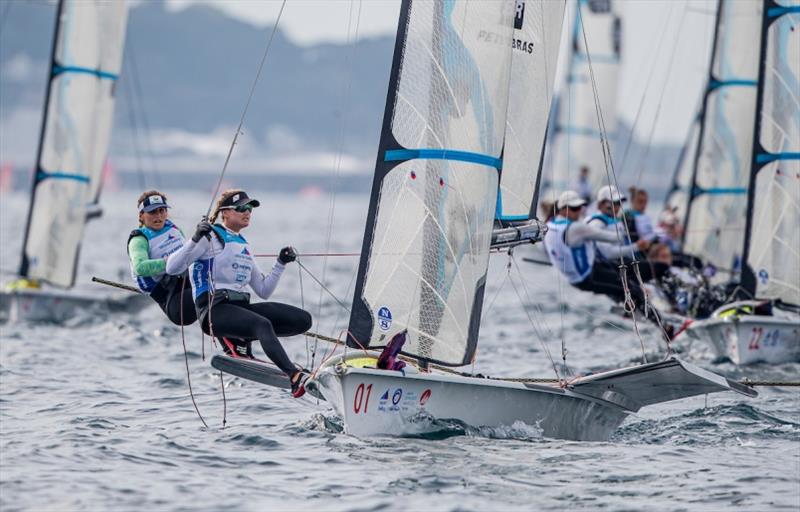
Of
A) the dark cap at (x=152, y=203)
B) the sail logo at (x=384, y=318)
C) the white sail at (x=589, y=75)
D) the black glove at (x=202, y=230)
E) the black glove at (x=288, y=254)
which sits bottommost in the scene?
the sail logo at (x=384, y=318)

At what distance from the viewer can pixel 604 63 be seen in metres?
26.1

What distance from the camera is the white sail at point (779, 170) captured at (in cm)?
1043

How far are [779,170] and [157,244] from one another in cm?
542

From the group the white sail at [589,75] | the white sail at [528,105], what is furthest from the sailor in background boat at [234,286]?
the white sail at [589,75]

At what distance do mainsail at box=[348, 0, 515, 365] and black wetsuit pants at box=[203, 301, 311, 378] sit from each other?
1.18 ft

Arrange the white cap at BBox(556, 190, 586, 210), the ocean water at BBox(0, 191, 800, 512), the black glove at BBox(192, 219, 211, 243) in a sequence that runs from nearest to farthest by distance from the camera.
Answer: the ocean water at BBox(0, 191, 800, 512) → the black glove at BBox(192, 219, 211, 243) → the white cap at BBox(556, 190, 586, 210)

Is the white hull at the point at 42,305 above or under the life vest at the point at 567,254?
under

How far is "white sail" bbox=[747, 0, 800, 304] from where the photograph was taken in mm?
10430

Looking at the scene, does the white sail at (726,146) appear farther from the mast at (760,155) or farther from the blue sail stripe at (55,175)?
the blue sail stripe at (55,175)

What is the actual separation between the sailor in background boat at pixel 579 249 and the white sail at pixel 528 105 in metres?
2.04

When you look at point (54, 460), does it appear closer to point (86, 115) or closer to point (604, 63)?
point (86, 115)

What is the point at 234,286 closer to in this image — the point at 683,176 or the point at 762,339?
the point at 762,339

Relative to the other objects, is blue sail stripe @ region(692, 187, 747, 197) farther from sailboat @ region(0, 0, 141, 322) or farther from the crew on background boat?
sailboat @ region(0, 0, 141, 322)

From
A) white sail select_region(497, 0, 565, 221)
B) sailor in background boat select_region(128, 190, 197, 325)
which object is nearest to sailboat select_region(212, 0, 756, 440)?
sailor in background boat select_region(128, 190, 197, 325)
